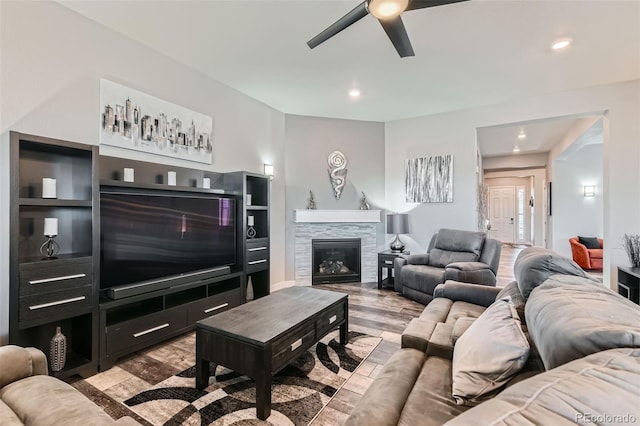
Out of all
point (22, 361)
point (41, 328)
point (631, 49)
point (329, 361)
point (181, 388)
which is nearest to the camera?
point (22, 361)

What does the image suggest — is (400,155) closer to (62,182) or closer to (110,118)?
(110,118)

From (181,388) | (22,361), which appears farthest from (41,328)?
(181,388)

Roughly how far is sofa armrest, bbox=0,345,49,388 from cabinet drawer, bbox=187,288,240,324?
145 cm

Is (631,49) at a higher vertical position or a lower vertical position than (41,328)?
higher

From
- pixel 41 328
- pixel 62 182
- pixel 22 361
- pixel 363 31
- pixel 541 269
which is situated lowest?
pixel 41 328

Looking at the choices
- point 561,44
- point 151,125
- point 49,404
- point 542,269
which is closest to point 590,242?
point 561,44

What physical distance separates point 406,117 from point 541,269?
4.06m

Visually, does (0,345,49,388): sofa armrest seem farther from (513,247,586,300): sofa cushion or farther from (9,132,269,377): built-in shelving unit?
(513,247,586,300): sofa cushion

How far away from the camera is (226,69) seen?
3492mm

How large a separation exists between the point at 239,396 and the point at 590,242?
307 inches

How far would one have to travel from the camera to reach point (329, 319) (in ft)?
8.17

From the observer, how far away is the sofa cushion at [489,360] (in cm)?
116

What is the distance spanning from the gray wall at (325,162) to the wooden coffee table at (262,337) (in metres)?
2.63

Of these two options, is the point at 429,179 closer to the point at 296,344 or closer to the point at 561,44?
the point at 561,44
